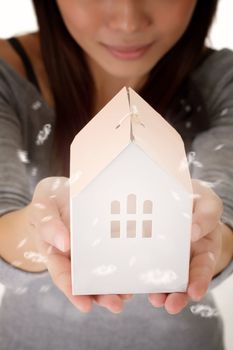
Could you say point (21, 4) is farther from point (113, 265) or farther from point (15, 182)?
point (113, 265)

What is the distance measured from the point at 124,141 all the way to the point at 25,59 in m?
0.25

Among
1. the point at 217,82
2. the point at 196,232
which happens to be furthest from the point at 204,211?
the point at 217,82

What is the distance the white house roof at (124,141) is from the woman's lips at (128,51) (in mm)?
159

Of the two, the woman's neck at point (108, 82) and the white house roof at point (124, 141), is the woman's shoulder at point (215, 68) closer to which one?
the woman's neck at point (108, 82)

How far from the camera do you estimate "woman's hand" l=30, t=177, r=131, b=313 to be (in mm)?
273

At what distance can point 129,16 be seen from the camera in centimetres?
42

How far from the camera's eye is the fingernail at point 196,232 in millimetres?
281

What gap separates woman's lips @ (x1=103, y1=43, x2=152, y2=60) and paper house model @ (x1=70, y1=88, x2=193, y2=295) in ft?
0.53

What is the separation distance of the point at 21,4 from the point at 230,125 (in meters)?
0.22

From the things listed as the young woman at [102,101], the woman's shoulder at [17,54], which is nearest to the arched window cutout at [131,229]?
the young woman at [102,101]

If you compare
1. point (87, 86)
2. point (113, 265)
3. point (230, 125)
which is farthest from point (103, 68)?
point (113, 265)

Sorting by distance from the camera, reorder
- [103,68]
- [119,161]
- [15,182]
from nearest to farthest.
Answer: [119,161]
[15,182]
[103,68]

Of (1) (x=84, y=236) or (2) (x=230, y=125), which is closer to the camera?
(1) (x=84, y=236)

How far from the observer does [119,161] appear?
24cm
